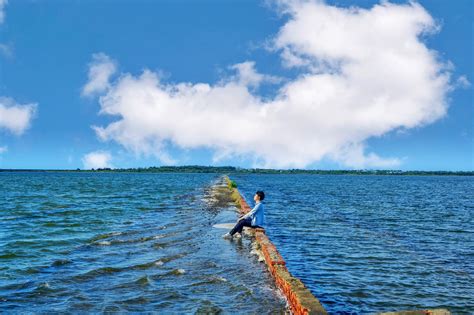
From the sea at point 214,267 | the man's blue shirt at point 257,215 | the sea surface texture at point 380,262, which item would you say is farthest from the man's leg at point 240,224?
the sea surface texture at point 380,262

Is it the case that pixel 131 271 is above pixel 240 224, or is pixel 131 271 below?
below

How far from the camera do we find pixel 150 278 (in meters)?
9.59

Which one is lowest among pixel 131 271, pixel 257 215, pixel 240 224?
pixel 131 271

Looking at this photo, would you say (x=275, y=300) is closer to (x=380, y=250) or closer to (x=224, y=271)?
(x=224, y=271)

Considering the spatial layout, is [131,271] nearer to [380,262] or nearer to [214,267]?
[214,267]

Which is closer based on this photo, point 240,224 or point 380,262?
point 380,262

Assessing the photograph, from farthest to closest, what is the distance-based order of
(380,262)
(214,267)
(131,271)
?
(380,262), (214,267), (131,271)

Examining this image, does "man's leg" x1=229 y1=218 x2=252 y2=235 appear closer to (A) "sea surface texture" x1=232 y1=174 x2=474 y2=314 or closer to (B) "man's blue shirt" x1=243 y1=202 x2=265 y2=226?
(B) "man's blue shirt" x1=243 y1=202 x2=265 y2=226

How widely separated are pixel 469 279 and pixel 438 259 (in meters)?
2.34

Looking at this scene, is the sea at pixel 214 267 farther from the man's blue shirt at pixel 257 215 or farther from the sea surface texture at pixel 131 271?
the man's blue shirt at pixel 257 215

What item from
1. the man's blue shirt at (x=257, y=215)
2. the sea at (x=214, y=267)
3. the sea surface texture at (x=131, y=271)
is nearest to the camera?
the sea surface texture at (x=131, y=271)

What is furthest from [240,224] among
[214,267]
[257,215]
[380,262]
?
[380,262]

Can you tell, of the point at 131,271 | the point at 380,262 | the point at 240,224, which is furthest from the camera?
the point at 240,224

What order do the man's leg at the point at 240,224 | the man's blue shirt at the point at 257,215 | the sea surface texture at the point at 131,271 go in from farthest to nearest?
the man's leg at the point at 240,224 → the man's blue shirt at the point at 257,215 → the sea surface texture at the point at 131,271
